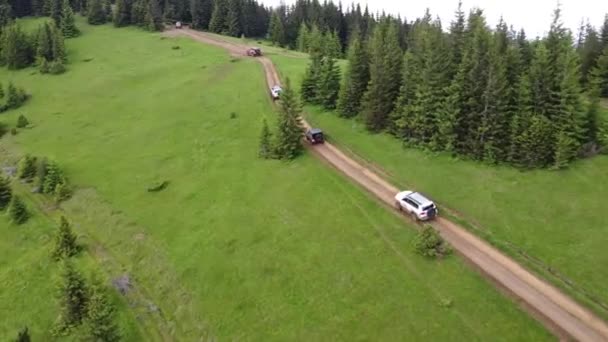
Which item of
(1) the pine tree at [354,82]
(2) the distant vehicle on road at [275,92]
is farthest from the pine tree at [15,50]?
(1) the pine tree at [354,82]

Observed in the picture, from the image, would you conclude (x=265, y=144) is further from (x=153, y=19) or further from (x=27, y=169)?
(x=153, y=19)

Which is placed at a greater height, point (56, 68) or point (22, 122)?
point (56, 68)

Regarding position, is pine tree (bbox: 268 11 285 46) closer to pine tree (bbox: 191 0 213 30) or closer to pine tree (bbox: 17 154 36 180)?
pine tree (bbox: 191 0 213 30)

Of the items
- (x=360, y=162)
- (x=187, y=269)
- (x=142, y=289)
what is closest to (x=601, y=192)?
(x=360, y=162)

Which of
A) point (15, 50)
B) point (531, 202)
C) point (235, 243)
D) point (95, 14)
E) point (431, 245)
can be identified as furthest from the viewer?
point (95, 14)

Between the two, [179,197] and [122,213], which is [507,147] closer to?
[179,197]

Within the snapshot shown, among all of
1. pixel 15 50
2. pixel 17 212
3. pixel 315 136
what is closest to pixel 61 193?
pixel 17 212

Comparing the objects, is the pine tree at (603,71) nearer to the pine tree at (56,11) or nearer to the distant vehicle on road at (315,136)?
the distant vehicle on road at (315,136)
